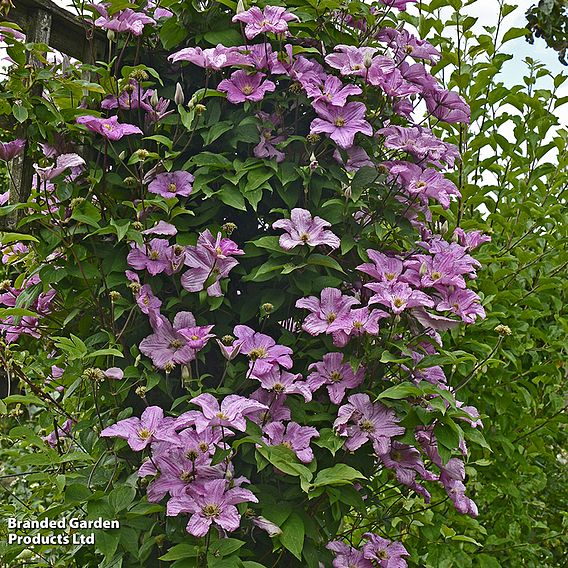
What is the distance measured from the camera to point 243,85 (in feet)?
5.32

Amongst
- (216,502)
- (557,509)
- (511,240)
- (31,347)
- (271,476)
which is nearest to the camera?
(216,502)

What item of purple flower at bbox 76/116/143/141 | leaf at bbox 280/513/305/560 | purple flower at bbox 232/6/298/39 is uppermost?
purple flower at bbox 232/6/298/39

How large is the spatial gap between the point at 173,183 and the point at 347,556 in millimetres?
861

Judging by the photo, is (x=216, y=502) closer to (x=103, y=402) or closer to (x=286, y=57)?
(x=103, y=402)

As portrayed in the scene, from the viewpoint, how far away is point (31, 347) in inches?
76.8

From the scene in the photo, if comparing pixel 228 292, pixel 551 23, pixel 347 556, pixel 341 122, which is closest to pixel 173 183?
pixel 228 292

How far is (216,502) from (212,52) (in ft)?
2.88

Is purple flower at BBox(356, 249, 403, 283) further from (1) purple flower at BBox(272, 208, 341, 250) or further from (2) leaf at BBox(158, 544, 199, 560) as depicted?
(2) leaf at BBox(158, 544, 199, 560)

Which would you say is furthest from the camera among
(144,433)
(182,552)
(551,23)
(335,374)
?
(551,23)

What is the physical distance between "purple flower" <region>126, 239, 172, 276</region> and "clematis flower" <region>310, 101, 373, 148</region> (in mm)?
382

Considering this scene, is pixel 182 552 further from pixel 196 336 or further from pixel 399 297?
pixel 399 297

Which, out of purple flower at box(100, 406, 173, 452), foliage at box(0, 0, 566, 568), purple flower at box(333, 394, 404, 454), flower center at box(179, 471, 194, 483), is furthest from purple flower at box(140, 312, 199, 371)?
purple flower at box(333, 394, 404, 454)

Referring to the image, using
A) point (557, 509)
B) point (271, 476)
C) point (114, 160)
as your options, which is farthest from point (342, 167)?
point (557, 509)

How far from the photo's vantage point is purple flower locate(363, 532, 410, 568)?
1.66 m
